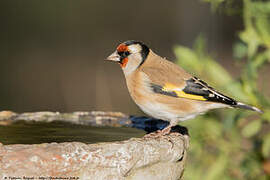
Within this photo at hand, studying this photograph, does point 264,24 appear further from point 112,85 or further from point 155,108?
point 112,85

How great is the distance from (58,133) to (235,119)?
1.41m

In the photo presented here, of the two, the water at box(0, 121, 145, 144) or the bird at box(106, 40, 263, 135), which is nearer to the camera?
the water at box(0, 121, 145, 144)

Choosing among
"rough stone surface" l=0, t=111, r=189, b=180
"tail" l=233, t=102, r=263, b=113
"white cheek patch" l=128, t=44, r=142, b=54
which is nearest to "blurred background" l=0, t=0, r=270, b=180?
"white cheek patch" l=128, t=44, r=142, b=54

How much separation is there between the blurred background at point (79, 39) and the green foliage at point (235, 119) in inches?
253

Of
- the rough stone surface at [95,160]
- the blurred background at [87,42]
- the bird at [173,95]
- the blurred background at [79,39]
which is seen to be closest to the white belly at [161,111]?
the bird at [173,95]

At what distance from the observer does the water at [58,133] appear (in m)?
3.25

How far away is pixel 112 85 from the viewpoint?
463 inches

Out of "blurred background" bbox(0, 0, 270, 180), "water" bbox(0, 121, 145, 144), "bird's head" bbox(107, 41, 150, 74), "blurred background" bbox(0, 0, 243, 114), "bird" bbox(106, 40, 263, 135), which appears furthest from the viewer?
"blurred background" bbox(0, 0, 243, 114)

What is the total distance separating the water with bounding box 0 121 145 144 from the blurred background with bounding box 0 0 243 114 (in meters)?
6.85

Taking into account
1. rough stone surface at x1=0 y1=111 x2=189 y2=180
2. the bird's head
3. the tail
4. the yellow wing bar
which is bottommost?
rough stone surface at x1=0 y1=111 x2=189 y2=180

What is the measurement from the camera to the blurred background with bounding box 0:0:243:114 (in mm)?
11484

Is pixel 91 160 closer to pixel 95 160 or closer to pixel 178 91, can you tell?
pixel 95 160

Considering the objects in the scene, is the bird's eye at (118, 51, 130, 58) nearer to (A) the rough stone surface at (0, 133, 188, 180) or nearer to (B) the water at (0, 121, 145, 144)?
(B) the water at (0, 121, 145, 144)

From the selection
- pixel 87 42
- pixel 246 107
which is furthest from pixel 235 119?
pixel 87 42
